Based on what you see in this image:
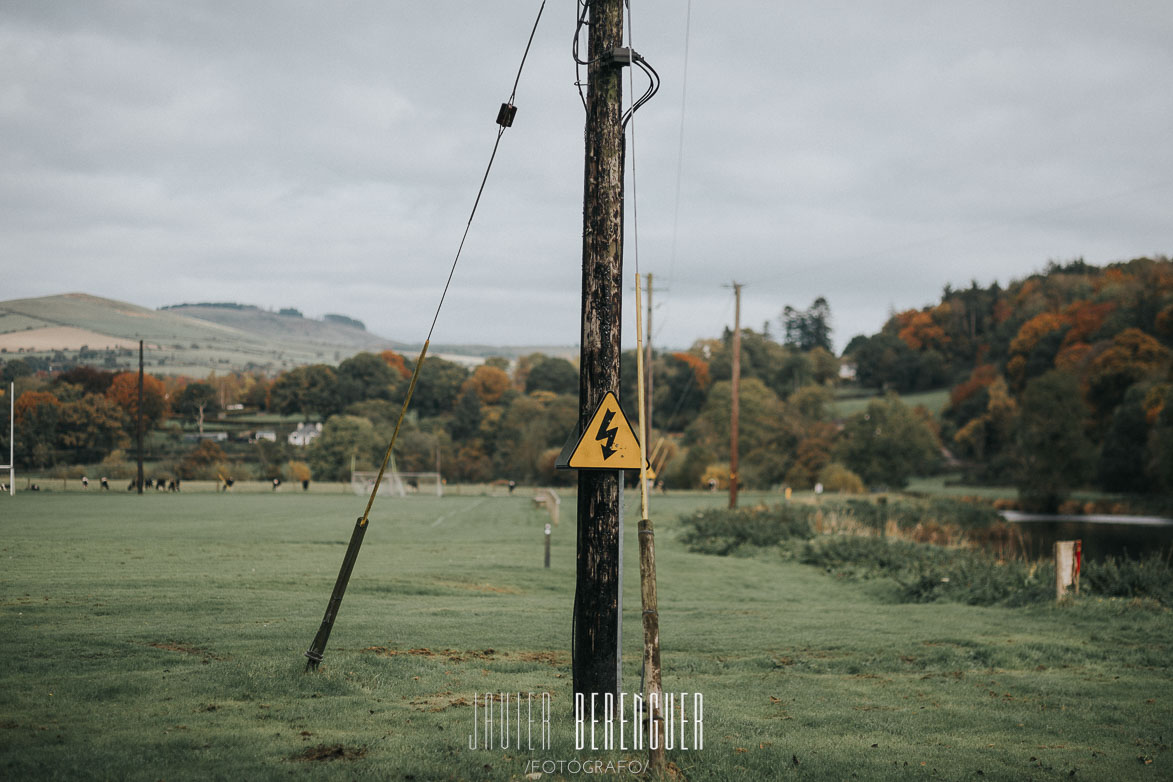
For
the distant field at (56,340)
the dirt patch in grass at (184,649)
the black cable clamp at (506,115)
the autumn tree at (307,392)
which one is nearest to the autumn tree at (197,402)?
the distant field at (56,340)

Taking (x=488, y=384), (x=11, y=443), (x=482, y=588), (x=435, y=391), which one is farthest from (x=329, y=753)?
(x=488, y=384)

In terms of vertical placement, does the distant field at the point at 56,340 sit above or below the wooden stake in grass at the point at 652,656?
above

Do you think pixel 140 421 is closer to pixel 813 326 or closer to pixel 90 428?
pixel 90 428

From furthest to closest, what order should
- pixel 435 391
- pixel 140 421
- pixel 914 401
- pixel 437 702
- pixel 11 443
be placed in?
pixel 914 401
pixel 435 391
pixel 140 421
pixel 11 443
pixel 437 702

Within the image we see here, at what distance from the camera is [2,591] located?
12.6 metres

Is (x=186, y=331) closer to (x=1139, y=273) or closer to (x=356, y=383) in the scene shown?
(x=356, y=383)

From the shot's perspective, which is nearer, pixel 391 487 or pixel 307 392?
pixel 391 487

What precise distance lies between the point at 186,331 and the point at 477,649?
8206 cm

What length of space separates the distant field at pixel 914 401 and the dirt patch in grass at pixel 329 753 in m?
129

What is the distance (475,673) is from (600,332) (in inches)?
169

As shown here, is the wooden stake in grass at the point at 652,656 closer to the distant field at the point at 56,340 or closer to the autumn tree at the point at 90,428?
the distant field at the point at 56,340

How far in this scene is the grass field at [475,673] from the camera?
20.4 feet

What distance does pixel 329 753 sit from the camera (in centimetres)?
606

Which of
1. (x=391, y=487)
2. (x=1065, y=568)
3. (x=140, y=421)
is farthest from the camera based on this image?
(x=391, y=487)
